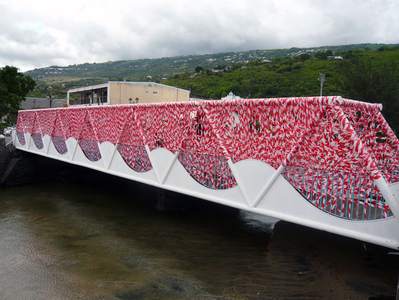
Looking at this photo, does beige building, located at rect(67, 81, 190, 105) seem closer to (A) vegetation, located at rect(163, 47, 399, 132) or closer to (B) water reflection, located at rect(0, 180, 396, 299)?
(A) vegetation, located at rect(163, 47, 399, 132)

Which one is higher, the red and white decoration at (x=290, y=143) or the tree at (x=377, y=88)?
the tree at (x=377, y=88)

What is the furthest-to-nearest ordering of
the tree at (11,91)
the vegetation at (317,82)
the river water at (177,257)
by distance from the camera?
the tree at (11,91), the vegetation at (317,82), the river water at (177,257)

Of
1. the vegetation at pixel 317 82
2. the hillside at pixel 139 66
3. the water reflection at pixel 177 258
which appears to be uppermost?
the hillside at pixel 139 66

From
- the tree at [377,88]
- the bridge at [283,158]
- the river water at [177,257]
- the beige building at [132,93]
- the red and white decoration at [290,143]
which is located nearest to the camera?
the bridge at [283,158]

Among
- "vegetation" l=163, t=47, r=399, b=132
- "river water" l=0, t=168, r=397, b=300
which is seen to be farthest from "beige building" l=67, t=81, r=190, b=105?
"river water" l=0, t=168, r=397, b=300

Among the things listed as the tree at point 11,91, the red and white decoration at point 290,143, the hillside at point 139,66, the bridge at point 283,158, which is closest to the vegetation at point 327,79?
the bridge at point 283,158

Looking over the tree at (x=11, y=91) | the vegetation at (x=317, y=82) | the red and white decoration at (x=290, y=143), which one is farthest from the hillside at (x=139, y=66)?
the red and white decoration at (x=290, y=143)

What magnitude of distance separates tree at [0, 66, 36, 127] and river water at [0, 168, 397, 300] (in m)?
18.0

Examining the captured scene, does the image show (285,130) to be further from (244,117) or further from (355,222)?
(355,222)

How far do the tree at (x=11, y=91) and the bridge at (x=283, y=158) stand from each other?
22.5 meters

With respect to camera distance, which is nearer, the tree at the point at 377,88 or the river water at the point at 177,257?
the river water at the point at 177,257

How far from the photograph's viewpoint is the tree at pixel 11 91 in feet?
107

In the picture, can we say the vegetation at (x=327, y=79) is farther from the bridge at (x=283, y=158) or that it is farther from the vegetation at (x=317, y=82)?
the bridge at (x=283, y=158)

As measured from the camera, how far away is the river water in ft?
30.2
